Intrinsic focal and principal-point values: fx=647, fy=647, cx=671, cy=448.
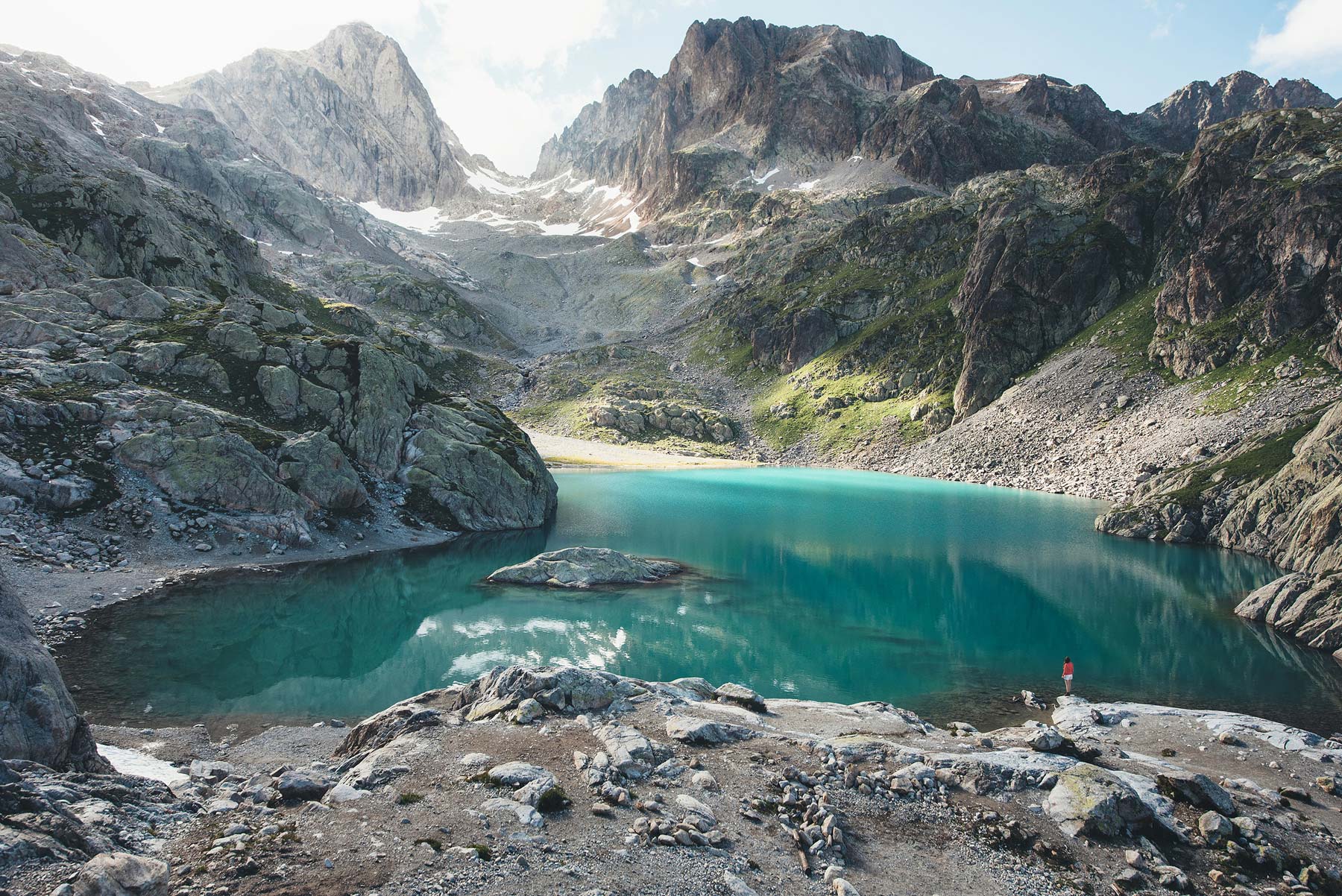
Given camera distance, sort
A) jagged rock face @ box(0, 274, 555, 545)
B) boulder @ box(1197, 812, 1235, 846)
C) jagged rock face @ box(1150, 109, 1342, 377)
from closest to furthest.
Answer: boulder @ box(1197, 812, 1235, 846), jagged rock face @ box(0, 274, 555, 545), jagged rock face @ box(1150, 109, 1342, 377)

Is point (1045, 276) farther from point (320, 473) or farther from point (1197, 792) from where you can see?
point (1197, 792)

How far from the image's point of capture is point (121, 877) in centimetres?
884

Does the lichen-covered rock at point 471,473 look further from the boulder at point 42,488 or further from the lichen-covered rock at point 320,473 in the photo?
the boulder at point 42,488

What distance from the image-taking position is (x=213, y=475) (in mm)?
47531

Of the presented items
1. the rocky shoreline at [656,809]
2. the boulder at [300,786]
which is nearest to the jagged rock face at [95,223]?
the rocky shoreline at [656,809]

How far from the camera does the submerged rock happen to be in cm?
4672

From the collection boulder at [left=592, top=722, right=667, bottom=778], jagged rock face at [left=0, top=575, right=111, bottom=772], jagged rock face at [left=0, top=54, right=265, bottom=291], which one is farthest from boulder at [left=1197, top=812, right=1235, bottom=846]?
jagged rock face at [left=0, top=54, right=265, bottom=291]

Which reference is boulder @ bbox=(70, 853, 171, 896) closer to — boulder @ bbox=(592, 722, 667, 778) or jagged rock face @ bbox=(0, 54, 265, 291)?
boulder @ bbox=(592, 722, 667, 778)

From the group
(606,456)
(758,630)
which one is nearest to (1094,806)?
(758,630)

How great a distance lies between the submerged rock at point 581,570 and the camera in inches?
1839

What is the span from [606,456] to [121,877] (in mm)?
133757

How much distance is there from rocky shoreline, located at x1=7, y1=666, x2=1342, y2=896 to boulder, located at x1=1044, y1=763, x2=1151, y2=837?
50 mm

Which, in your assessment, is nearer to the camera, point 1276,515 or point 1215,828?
point 1215,828

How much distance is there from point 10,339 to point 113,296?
1314cm
